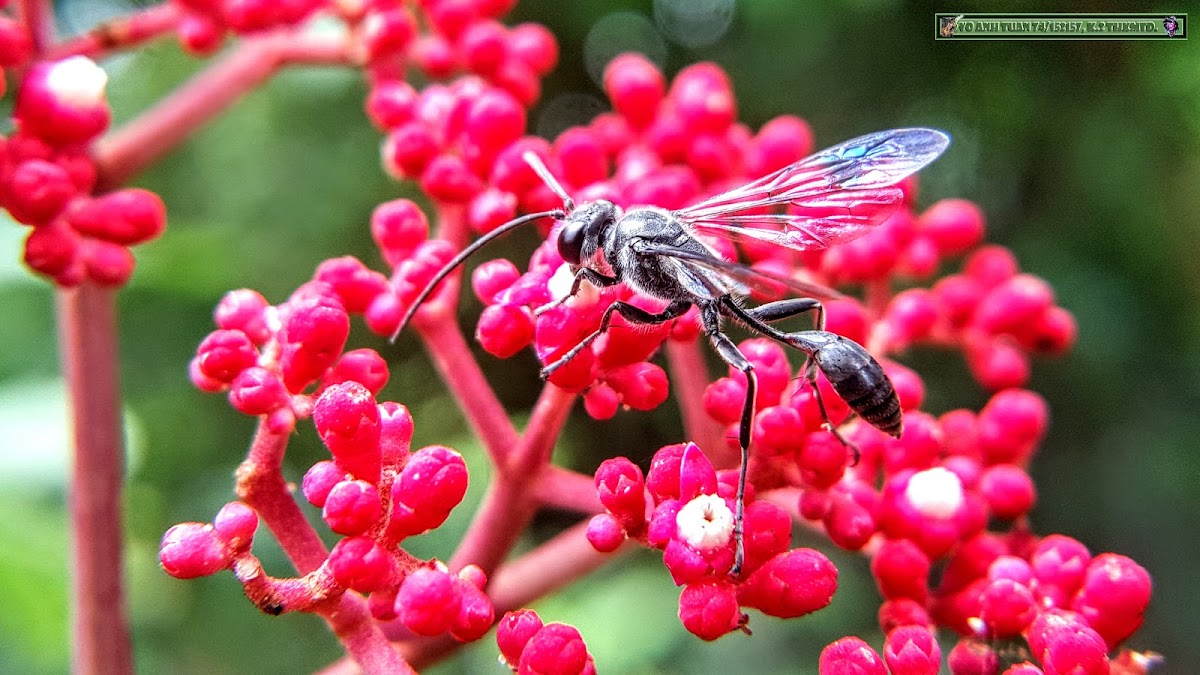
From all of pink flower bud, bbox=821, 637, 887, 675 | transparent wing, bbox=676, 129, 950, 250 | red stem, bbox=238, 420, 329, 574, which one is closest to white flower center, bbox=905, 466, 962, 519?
pink flower bud, bbox=821, 637, 887, 675

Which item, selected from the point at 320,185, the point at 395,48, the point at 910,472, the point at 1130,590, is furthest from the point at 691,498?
the point at 320,185

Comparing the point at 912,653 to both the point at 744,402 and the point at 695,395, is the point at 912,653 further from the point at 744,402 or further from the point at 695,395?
the point at 695,395

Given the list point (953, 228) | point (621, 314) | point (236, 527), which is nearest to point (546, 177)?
point (621, 314)

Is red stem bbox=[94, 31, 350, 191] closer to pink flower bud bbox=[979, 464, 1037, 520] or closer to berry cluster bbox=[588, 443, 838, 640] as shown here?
berry cluster bbox=[588, 443, 838, 640]

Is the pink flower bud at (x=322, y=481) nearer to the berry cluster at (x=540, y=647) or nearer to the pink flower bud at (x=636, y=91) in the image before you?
the berry cluster at (x=540, y=647)

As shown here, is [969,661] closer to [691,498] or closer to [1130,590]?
[1130,590]

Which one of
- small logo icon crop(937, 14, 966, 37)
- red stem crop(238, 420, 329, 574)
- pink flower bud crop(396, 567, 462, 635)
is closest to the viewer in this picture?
pink flower bud crop(396, 567, 462, 635)
